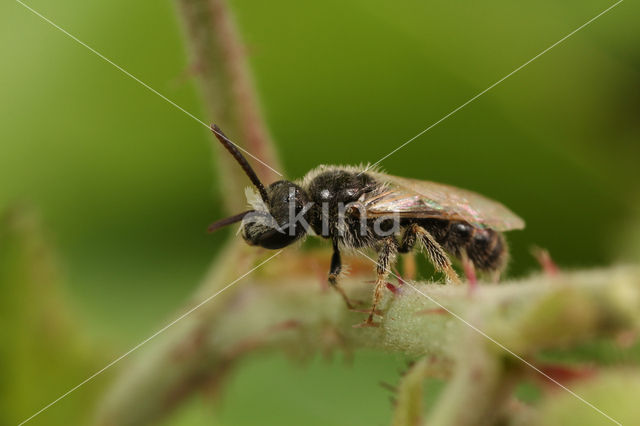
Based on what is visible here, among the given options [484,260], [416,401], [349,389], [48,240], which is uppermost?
[48,240]

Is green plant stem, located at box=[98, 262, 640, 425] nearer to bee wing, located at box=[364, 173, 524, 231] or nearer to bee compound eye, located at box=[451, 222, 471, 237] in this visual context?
bee wing, located at box=[364, 173, 524, 231]

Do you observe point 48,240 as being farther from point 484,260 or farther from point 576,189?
point 576,189

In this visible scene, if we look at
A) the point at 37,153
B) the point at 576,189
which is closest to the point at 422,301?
the point at 576,189

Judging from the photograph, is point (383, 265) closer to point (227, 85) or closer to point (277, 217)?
point (277, 217)

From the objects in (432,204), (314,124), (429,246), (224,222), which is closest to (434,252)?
(429,246)

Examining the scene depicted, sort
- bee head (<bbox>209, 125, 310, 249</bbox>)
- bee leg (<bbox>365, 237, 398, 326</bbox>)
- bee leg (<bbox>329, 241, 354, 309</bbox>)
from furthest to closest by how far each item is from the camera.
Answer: bee head (<bbox>209, 125, 310, 249</bbox>) < bee leg (<bbox>329, 241, 354, 309</bbox>) < bee leg (<bbox>365, 237, 398, 326</bbox>)

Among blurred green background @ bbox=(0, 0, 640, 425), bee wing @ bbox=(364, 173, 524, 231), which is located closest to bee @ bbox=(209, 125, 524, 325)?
bee wing @ bbox=(364, 173, 524, 231)
